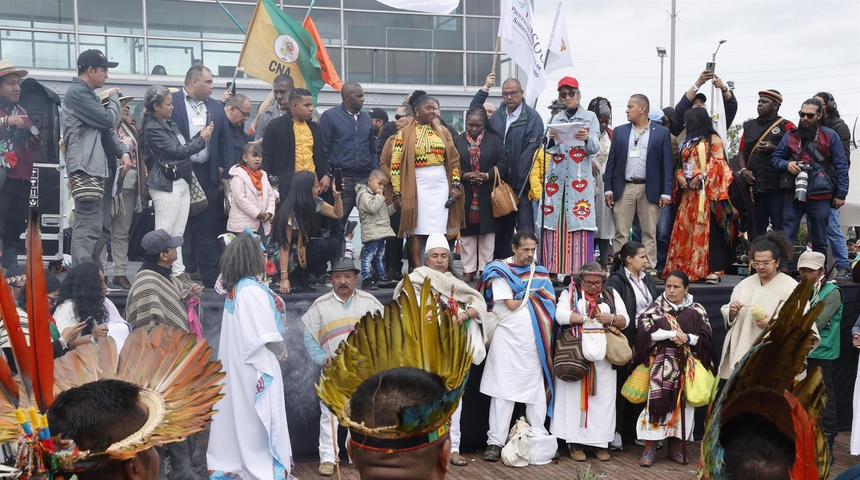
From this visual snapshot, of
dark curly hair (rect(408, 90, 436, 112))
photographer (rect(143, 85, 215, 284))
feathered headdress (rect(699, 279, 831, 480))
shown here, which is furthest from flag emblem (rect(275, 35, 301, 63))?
feathered headdress (rect(699, 279, 831, 480))

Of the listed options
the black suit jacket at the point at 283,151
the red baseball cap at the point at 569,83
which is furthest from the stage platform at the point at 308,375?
the red baseball cap at the point at 569,83

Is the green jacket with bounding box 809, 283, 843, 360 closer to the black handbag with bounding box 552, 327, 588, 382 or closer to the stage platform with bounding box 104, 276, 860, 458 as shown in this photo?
the stage platform with bounding box 104, 276, 860, 458

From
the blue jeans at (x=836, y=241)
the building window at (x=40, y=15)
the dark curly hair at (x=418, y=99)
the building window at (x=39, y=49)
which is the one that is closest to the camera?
the dark curly hair at (x=418, y=99)

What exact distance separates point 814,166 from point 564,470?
4164mm

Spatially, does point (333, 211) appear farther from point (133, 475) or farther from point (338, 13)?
point (338, 13)

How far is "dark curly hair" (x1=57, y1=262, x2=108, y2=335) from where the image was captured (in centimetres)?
623

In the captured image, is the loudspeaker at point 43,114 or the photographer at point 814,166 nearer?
the loudspeaker at point 43,114

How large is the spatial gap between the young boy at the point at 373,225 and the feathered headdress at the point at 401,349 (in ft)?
19.0

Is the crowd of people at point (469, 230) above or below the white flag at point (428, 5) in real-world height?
below

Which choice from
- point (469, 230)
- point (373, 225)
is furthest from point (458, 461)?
point (469, 230)

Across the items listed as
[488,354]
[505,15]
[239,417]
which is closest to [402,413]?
[239,417]

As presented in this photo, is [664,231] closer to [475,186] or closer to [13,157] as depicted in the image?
[475,186]

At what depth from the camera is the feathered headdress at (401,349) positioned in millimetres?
2695

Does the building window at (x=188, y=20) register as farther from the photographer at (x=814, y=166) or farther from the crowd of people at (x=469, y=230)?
the photographer at (x=814, y=166)
